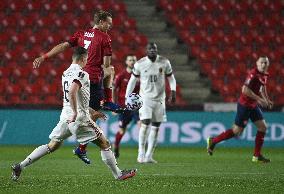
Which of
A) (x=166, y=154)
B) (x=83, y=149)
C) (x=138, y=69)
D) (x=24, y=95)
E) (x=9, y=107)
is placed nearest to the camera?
(x=83, y=149)

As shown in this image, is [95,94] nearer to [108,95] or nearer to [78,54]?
[108,95]

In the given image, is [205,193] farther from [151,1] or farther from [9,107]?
[151,1]

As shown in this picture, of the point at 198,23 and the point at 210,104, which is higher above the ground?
the point at 198,23

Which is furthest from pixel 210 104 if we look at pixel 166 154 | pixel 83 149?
pixel 83 149

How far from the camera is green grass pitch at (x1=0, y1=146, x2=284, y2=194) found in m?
9.78

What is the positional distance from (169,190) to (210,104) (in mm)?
12918

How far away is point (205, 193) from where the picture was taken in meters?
9.38

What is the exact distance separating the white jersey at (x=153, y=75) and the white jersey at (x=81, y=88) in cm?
556

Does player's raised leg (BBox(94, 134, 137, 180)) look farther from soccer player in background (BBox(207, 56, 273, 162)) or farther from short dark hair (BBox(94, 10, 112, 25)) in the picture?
soccer player in background (BBox(207, 56, 273, 162))

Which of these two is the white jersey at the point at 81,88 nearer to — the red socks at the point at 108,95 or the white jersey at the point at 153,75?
the red socks at the point at 108,95

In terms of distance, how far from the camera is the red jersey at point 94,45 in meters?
12.2

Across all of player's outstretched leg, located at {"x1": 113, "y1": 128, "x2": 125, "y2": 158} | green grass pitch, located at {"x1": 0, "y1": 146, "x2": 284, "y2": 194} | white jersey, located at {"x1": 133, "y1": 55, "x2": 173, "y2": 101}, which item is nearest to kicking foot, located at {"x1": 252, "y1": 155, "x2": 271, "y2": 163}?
green grass pitch, located at {"x1": 0, "y1": 146, "x2": 284, "y2": 194}

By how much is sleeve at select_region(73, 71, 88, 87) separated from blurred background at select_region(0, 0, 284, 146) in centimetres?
1127

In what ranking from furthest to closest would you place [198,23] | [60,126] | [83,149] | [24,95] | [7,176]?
[198,23] → [24,95] → [83,149] → [7,176] → [60,126]
